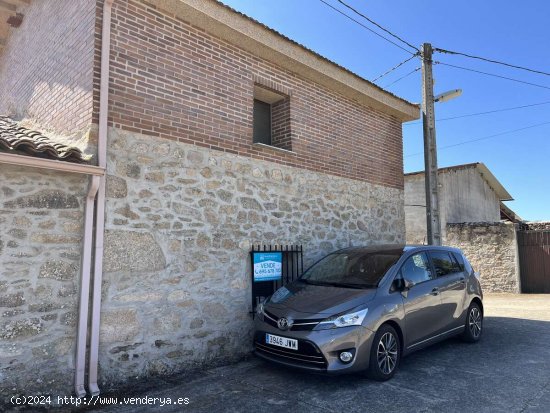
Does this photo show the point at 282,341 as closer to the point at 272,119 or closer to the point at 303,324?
the point at 303,324

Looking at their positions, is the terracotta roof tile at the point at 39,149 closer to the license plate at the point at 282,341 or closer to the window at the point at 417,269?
the license plate at the point at 282,341

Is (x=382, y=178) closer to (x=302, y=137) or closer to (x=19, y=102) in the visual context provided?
(x=302, y=137)

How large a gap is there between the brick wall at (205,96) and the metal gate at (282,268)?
56.9 inches

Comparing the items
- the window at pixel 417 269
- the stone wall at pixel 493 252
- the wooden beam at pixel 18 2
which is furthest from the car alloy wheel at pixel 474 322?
the wooden beam at pixel 18 2

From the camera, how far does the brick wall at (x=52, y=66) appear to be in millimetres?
4928

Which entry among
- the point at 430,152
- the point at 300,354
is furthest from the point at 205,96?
the point at 430,152

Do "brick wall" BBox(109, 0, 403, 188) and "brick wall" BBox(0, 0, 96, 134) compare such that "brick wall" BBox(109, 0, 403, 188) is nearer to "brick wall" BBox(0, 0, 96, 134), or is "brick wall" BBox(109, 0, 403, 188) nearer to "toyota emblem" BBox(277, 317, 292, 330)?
"brick wall" BBox(0, 0, 96, 134)

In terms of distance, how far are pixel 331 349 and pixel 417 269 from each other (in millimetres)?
1980

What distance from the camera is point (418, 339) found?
5.15 metres

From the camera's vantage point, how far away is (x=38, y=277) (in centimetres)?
412

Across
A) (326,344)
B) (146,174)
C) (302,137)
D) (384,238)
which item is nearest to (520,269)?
(384,238)

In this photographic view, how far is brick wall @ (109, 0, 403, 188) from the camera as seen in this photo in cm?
504

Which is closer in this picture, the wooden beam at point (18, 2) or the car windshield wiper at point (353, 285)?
the car windshield wiper at point (353, 285)

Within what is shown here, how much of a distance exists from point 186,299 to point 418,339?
303cm
